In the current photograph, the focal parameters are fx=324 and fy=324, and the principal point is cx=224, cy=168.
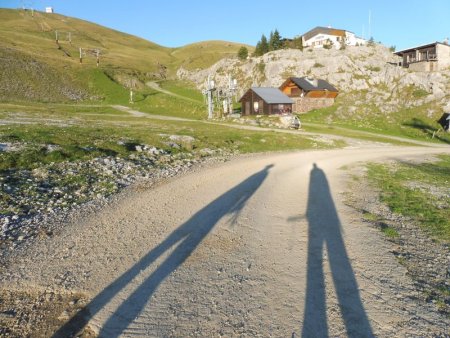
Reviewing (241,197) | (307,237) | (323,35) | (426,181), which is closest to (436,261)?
(307,237)

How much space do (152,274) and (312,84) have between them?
78.2 metres

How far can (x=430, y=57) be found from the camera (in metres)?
86.1

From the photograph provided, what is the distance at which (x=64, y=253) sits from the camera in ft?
29.2

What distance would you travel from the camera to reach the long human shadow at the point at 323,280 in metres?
6.31

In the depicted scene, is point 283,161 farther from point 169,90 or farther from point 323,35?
point 323,35

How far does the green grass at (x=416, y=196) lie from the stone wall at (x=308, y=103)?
5305cm

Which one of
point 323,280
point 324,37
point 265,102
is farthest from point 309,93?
point 323,280

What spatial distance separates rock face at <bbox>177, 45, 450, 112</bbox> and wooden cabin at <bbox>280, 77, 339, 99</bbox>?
205 inches

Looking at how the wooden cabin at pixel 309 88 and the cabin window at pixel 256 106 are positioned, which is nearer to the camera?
the cabin window at pixel 256 106

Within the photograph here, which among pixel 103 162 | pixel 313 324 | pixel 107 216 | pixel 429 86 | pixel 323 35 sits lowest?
Result: pixel 313 324

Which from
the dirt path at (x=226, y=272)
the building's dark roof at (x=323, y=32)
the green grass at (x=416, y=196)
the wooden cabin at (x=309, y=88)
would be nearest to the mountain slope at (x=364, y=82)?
the wooden cabin at (x=309, y=88)

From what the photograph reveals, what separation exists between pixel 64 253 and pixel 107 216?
9.72ft

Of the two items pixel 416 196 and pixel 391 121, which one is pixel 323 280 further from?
pixel 391 121

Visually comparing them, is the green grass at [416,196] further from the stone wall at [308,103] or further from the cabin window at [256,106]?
the stone wall at [308,103]
